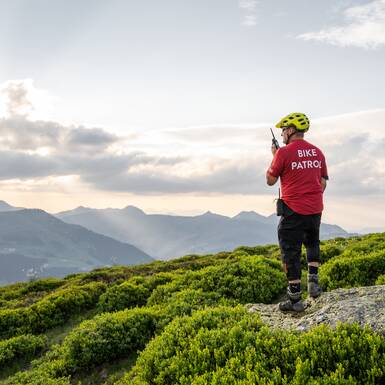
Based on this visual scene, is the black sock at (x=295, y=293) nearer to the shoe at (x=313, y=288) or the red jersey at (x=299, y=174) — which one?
the shoe at (x=313, y=288)

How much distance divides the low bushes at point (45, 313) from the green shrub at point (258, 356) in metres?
9.33

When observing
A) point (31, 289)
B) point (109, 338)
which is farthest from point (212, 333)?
point (31, 289)

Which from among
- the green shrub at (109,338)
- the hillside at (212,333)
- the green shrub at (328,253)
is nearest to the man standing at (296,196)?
the hillside at (212,333)

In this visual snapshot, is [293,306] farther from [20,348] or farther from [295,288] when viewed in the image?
[20,348]

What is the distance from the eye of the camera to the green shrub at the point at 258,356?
615cm

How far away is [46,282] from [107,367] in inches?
762

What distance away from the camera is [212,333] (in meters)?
8.07

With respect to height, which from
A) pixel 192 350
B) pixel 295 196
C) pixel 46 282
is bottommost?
pixel 46 282

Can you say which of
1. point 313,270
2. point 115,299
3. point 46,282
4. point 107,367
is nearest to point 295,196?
point 313,270

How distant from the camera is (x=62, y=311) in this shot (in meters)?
17.6

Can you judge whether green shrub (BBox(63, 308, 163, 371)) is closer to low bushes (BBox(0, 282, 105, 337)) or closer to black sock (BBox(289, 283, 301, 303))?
black sock (BBox(289, 283, 301, 303))

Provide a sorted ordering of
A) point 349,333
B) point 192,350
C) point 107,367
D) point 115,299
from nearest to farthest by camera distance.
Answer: point 349,333, point 192,350, point 107,367, point 115,299

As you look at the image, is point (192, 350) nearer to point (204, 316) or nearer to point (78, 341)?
point (204, 316)

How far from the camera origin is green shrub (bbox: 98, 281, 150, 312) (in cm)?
1705
